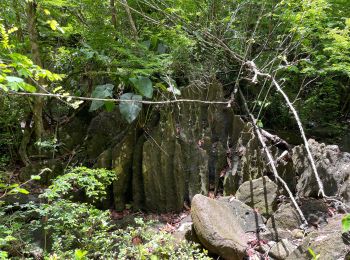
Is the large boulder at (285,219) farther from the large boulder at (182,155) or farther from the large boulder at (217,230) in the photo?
the large boulder at (182,155)

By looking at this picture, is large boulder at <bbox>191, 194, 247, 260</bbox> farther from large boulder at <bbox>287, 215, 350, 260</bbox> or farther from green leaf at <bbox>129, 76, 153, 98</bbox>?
green leaf at <bbox>129, 76, 153, 98</bbox>

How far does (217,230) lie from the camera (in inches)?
159

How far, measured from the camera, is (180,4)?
618 cm

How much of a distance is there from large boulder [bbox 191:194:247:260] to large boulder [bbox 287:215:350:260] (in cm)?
68

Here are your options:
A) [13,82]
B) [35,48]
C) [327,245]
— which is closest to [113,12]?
[35,48]

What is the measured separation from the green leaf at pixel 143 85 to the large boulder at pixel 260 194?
221 cm

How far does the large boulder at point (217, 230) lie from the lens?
397 centimetres

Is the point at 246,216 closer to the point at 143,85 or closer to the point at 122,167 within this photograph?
the point at 122,167

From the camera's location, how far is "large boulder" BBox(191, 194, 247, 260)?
13.0ft

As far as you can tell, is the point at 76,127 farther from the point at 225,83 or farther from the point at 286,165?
the point at 286,165

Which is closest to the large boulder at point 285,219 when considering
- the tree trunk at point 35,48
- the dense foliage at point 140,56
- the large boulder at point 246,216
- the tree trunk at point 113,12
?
the large boulder at point 246,216

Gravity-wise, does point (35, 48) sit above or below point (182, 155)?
above

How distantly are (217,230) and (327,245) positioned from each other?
1274 mm

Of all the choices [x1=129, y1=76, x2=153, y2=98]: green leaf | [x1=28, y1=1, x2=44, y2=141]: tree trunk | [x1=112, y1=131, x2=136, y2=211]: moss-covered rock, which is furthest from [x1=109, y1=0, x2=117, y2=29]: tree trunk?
[x1=112, y1=131, x2=136, y2=211]: moss-covered rock
